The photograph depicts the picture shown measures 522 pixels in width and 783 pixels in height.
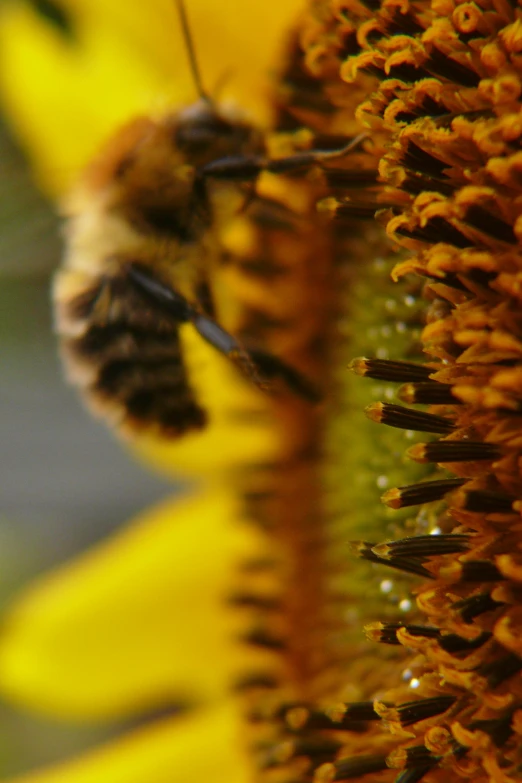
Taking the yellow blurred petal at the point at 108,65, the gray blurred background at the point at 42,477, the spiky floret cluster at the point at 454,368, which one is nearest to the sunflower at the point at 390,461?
the spiky floret cluster at the point at 454,368

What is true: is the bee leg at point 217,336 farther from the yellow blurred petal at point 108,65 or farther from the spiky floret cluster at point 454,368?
the yellow blurred petal at point 108,65

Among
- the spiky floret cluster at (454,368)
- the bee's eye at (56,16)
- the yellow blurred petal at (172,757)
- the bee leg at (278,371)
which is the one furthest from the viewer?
the bee's eye at (56,16)

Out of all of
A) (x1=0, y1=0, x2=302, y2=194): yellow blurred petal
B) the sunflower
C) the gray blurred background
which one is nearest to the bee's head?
the sunflower

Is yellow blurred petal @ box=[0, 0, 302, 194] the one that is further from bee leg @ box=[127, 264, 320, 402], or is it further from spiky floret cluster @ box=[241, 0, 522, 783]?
spiky floret cluster @ box=[241, 0, 522, 783]

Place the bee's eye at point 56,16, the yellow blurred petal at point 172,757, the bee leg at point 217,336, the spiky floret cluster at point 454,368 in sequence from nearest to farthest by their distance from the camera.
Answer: the spiky floret cluster at point 454,368, the bee leg at point 217,336, the yellow blurred petal at point 172,757, the bee's eye at point 56,16

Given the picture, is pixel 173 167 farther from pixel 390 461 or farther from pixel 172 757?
pixel 172 757

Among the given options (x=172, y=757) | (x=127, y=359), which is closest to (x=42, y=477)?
(x=172, y=757)

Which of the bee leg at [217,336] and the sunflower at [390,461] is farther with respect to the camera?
the bee leg at [217,336]
